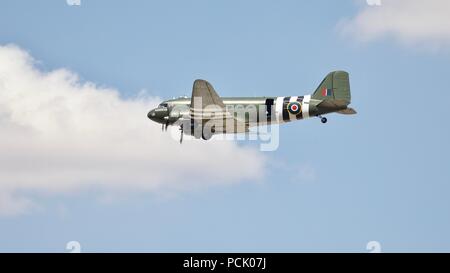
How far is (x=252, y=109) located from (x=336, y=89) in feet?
28.4

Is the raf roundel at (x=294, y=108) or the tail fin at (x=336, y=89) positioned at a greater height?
the tail fin at (x=336, y=89)

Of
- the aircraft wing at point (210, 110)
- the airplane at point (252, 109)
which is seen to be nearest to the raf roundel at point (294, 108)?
the airplane at point (252, 109)

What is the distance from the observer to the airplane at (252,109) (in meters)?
78.1

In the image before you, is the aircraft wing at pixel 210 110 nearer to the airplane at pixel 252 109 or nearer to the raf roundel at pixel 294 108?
the airplane at pixel 252 109

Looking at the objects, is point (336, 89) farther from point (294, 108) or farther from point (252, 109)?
point (252, 109)

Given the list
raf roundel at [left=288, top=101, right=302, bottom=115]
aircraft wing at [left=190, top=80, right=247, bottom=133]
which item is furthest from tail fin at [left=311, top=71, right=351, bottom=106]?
aircraft wing at [left=190, top=80, right=247, bottom=133]

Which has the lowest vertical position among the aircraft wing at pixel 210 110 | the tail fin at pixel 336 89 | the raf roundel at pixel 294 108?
the aircraft wing at pixel 210 110

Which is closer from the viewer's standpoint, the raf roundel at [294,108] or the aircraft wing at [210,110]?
the aircraft wing at [210,110]
